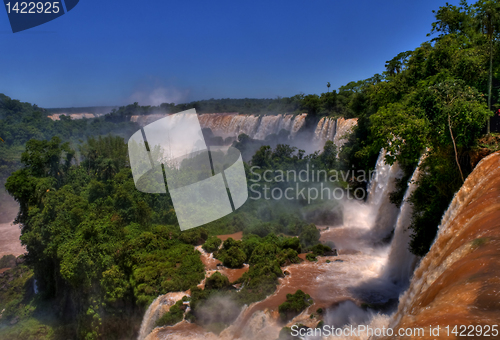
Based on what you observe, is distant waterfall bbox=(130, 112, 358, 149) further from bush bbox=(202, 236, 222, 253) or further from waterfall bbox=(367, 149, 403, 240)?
bush bbox=(202, 236, 222, 253)

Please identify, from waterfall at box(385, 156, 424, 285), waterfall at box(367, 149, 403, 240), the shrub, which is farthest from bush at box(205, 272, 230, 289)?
waterfall at box(367, 149, 403, 240)

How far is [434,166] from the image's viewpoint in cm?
819

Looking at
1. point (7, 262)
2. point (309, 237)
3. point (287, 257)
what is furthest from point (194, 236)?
point (7, 262)

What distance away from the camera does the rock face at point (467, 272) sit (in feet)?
9.56

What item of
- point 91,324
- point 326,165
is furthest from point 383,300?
point 326,165

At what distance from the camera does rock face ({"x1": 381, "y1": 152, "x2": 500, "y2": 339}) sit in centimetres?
291

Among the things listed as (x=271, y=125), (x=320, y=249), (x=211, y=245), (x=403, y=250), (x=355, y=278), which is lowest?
(x=355, y=278)

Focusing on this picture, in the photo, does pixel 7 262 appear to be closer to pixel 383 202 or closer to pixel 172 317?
pixel 172 317

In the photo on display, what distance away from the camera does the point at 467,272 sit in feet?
11.7

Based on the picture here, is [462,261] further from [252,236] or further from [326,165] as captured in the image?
[326,165]

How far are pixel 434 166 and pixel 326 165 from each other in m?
14.3

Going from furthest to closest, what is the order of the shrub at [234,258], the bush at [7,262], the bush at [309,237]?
the bush at [7,262] → the bush at [309,237] → the shrub at [234,258]

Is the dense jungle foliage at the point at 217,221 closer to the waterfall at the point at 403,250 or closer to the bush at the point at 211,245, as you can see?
the bush at the point at 211,245

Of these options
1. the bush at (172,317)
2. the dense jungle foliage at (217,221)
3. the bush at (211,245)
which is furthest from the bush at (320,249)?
the bush at (172,317)
